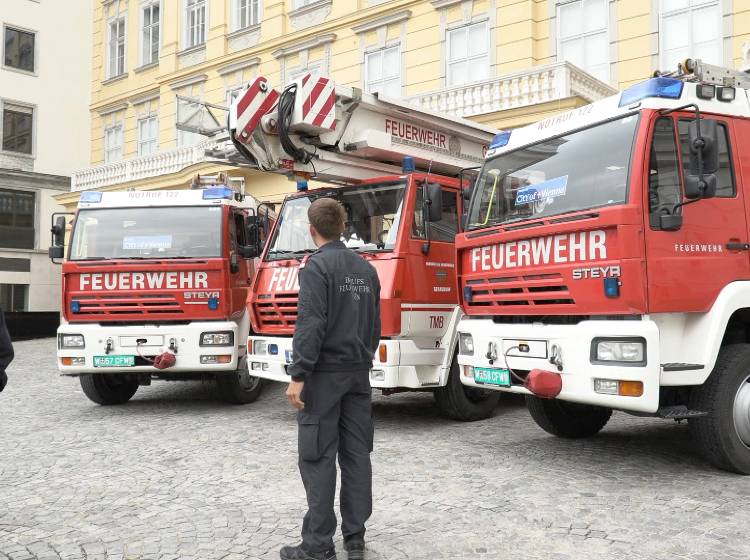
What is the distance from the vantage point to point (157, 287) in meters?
8.10

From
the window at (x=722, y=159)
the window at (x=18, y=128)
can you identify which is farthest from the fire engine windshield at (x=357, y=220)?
the window at (x=18, y=128)

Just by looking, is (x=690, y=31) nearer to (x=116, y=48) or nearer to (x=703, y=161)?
(x=703, y=161)

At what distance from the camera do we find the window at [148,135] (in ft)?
79.2

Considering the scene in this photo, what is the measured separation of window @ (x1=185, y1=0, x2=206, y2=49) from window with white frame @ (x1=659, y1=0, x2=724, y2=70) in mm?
13964

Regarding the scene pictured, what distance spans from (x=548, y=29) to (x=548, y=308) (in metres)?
11.2

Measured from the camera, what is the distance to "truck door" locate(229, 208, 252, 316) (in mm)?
8414

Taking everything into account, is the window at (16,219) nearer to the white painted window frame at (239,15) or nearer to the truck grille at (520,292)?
the white painted window frame at (239,15)

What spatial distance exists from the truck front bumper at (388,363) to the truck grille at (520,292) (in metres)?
0.90

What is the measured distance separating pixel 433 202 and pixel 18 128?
86.0 ft

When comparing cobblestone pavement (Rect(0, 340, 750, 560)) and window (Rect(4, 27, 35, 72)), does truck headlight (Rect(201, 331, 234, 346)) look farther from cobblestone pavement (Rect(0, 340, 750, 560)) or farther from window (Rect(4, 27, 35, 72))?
window (Rect(4, 27, 35, 72))

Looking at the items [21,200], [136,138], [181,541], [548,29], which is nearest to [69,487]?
[181,541]

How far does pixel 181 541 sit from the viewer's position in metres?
4.01

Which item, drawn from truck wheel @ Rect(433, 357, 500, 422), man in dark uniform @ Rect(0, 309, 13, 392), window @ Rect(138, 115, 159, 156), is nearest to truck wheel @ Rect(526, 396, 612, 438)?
truck wheel @ Rect(433, 357, 500, 422)

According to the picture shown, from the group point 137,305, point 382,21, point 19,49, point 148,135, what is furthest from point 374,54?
point 19,49
